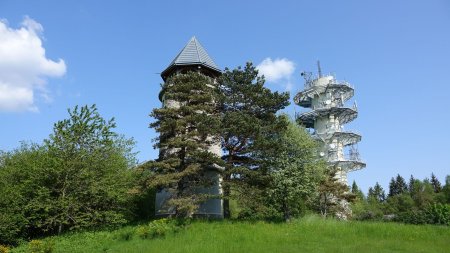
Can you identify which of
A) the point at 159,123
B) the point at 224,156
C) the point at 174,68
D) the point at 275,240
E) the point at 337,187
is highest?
the point at 174,68

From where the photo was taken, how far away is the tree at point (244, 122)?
23172 millimetres

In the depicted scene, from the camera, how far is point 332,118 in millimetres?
52000

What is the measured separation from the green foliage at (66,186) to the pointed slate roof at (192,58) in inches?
342

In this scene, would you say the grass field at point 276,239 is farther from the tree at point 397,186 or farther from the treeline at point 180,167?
the tree at point 397,186

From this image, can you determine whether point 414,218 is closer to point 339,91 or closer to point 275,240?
point 275,240

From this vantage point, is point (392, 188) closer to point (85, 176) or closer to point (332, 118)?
point (332, 118)

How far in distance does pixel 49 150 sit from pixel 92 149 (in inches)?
98.2

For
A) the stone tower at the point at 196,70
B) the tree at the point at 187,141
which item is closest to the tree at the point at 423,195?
the stone tower at the point at 196,70

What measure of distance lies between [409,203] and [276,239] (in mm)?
59726

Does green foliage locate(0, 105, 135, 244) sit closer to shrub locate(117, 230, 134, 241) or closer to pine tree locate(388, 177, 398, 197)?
shrub locate(117, 230, 134, 241)

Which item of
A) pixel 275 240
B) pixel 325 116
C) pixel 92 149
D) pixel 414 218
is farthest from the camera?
pixel 325 116

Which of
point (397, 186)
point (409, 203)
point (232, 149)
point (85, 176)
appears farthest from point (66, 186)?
point (397, 186)

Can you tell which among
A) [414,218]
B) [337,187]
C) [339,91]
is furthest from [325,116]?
[414,218]

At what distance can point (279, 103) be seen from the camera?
997 inches
